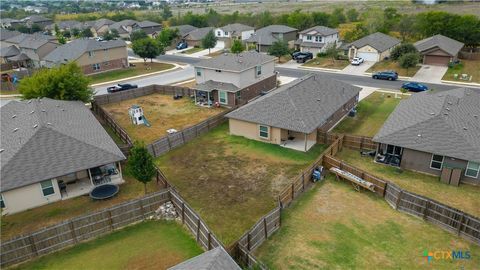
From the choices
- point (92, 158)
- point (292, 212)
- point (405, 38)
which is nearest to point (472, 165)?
point (292, 212)

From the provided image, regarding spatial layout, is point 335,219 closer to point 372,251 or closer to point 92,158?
point 372,251

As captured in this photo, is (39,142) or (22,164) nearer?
(22,164)

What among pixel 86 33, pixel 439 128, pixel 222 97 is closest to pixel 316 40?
pixel 222 97

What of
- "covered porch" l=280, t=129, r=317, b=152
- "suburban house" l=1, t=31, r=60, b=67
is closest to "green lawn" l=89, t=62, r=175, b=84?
"suburban house" l=1, t=31, r=60, b=67

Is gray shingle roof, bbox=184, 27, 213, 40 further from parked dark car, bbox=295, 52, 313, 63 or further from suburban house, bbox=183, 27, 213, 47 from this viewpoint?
parked dark car, bbox=295, 52, 313, 63

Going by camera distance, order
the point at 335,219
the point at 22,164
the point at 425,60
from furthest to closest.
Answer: the point at 425,60 < the point at 22,164 < the point at 335,219

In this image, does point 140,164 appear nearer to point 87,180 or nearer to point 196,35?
point 87,180

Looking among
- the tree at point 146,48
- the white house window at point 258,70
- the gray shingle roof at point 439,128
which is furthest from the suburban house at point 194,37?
the gray shingle roof at point 439,128
